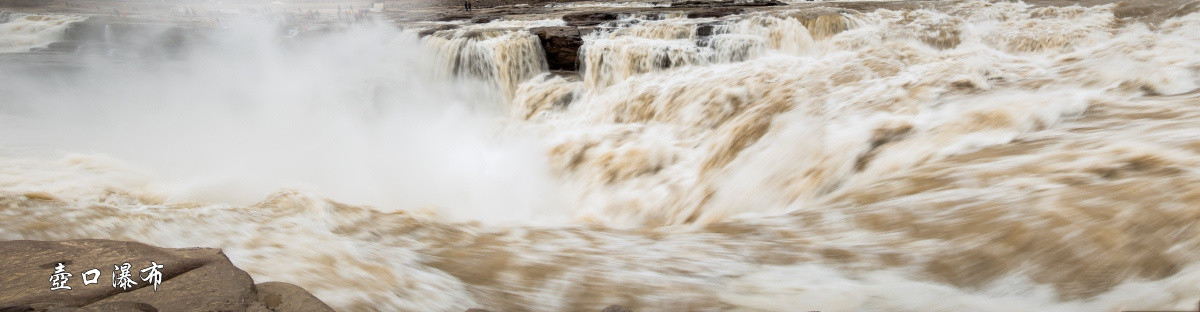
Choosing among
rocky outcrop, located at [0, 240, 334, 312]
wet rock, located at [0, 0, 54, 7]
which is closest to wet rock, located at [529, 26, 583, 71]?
rocky outcrop, located at [0, 240, 334, 312]

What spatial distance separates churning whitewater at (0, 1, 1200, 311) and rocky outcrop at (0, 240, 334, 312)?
432 mm

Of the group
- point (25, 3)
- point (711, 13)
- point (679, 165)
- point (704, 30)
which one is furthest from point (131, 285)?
point (25, 3)

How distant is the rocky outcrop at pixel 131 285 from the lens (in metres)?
1.33

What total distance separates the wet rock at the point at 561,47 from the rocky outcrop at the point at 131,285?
755 centimetres

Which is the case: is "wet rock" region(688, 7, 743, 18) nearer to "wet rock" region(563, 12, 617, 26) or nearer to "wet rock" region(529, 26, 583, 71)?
"wet rock" region(563, 12, 617, 26)

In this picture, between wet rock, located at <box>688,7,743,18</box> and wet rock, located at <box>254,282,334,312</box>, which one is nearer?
wet rock, located at <box>254,282,334,312</box>

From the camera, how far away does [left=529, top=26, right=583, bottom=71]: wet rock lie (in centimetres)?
898

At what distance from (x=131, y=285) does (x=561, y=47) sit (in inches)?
310

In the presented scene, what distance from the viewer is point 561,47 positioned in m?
9.02

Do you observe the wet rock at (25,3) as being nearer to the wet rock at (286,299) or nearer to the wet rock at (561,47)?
the wet rock at (561,47)

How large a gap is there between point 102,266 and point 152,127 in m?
7.77

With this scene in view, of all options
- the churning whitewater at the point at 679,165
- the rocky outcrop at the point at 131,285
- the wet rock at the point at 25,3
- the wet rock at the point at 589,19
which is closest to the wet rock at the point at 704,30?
the churning whitewater at the point at 679,165

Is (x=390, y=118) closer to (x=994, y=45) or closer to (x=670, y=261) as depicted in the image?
(x=670, y=261)

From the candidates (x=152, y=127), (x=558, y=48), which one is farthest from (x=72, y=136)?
(x=558, y=48)
